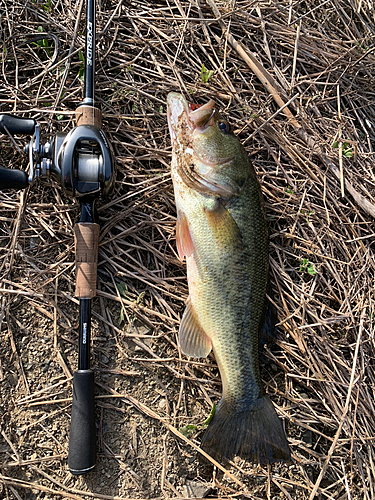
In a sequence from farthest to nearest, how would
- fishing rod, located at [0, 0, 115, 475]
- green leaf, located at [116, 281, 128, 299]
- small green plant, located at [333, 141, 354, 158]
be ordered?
small green plant, located at [333, 141, 354, 158], green leaf, located at [116, 281, 128, 299], fishing rod, located at [0, 0, 115, 475]

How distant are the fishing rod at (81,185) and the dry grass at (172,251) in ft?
0.82

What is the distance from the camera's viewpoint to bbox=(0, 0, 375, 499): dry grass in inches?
105

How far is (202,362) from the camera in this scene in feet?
9.15

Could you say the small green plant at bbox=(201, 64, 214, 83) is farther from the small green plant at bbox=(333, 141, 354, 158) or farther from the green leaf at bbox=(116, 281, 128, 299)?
the green leaf at bbox=(116, 281, 128, 299)

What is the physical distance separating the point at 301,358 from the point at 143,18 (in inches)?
122

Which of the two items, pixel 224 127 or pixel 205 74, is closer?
pixel 224 127

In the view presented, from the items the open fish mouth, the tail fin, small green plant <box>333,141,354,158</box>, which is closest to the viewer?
the tail fin

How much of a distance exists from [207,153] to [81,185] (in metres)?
0.90

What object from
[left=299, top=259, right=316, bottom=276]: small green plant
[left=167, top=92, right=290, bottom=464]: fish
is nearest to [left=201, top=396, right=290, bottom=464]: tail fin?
[left=167, top=92, right=290, bottom=464]: fish

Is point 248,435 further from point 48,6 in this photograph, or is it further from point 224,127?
point 48,6

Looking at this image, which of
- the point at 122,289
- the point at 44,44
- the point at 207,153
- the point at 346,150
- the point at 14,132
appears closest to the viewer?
the point at 14,132

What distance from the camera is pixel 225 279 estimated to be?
2541 mm

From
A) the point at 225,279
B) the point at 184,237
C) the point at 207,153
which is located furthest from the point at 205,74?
the point at 225,279

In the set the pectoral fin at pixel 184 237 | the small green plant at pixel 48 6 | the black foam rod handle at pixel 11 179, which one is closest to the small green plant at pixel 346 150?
the pectoral fin at pixel 184 237
